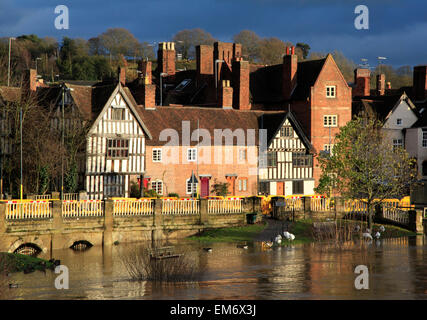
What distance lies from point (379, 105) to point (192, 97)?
1837cm

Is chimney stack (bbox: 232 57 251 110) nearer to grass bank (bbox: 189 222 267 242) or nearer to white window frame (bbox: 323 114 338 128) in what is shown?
white window frame (bbox: 323 114 338 128)

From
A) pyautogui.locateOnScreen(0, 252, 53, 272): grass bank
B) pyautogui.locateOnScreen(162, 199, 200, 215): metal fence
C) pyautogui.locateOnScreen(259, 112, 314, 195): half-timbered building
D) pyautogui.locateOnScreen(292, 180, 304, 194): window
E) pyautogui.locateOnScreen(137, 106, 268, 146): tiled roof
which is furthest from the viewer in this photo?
pyautogui.locateOnScreen(292, 180, 304, 194): window

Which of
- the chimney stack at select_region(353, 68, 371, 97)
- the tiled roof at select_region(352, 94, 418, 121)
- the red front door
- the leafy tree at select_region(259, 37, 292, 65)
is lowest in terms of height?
the red front door

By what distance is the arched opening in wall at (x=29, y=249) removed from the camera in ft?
117

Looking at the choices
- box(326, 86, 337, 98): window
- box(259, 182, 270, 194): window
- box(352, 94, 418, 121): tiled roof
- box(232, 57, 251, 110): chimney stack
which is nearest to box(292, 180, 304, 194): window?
box(259, 182, 270, 194): window

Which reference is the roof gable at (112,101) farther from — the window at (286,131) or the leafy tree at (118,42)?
the leafy tree at (118,42)

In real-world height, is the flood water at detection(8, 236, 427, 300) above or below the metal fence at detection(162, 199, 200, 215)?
below

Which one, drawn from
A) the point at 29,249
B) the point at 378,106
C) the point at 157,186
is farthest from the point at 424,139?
the point at 29,249

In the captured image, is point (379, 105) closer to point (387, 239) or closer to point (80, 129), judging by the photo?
point (387, 239)

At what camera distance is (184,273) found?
89.4ft

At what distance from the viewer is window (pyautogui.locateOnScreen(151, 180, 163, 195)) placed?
51.9 m

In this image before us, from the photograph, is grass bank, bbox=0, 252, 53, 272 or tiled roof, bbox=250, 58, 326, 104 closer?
grass bank, bbox=0, 252, 53, 272

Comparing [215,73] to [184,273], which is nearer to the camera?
[184,273]
